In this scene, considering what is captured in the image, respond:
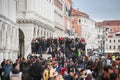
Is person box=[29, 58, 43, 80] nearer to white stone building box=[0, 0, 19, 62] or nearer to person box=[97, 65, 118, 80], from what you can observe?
person box=[97, 65, 118, 80]

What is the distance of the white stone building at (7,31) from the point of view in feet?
121

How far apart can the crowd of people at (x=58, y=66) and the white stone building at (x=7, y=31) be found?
6.48ft

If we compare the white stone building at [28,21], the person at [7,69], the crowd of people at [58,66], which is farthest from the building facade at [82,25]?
the person at [7,69]

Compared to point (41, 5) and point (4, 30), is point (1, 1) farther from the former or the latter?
point (41, 5)

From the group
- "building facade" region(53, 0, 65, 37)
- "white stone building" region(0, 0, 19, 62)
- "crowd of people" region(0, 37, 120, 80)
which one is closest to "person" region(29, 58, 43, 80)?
"crowd of people" region(0, 37, 120, 80)

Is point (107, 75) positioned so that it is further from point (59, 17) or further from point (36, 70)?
point (59, 17)

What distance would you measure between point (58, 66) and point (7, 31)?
57.1 feet

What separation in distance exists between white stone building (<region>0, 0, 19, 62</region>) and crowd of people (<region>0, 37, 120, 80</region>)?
1975mm

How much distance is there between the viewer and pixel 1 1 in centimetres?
3647

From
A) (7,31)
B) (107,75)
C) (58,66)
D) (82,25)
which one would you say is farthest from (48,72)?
(82,25)

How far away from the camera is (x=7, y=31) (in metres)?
39.8

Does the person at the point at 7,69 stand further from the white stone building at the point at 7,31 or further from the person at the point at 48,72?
the white stone building at the point at 7,31

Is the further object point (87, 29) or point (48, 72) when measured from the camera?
point (87, 29)

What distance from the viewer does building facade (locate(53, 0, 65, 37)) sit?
81494mm
